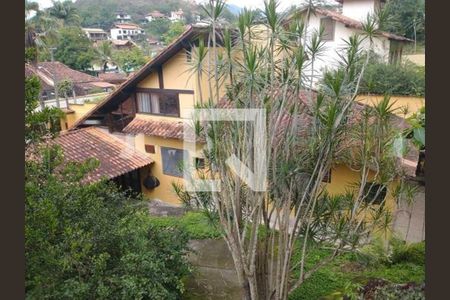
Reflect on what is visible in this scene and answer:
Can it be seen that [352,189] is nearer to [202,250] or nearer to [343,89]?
[343,89]

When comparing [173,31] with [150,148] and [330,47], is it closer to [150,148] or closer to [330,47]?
[330,47]

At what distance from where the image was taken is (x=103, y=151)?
6414mm

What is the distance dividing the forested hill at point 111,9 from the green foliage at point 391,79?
158 cm

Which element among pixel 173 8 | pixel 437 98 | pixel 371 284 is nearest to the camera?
pixel 437 98


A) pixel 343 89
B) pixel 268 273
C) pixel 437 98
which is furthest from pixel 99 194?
pixel 437 98

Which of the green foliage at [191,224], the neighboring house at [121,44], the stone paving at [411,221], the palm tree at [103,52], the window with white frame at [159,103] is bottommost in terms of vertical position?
the green foliage at [191,224]

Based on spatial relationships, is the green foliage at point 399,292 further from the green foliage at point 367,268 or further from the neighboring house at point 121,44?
the neighboring house at point 121,44

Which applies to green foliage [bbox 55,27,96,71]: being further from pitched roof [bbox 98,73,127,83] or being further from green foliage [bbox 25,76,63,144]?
pitched roof [bbox 98,73,127,83]

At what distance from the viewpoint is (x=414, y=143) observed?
3123 millimetres

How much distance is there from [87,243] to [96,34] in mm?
1854

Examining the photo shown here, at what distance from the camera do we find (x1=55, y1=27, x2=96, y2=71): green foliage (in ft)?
10.6

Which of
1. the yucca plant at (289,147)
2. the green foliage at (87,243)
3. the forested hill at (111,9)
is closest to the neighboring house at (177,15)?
the forested hill at (111,9)

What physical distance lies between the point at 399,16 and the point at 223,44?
1.37 m

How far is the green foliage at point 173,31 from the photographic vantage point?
3.44 m
